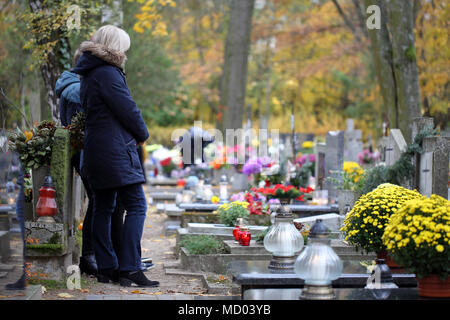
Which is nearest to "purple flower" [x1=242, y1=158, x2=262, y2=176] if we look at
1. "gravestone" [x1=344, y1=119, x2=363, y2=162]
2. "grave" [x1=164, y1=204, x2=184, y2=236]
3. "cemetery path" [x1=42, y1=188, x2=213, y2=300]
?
"grave" [x1=164, y1=204, x2=184, y2=236]

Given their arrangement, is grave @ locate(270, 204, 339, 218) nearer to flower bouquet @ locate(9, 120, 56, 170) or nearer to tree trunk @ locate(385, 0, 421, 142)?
tree trunk @ locate(385, 0, 421, 142)

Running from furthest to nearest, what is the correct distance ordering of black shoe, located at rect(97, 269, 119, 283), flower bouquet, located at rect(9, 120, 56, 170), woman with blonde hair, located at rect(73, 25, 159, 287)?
flower bouquet, located at rect(9, 120, 56, 170), black shoe, located at rect(97, 269, 119, 283), woman with blonde hair, located at rect(73, 25, 159, 287)

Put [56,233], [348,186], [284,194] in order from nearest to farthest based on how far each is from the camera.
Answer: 1. [56,233]
2. [348,186]
3. [284,194]

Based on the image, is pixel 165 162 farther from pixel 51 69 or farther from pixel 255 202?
pixel 51 69

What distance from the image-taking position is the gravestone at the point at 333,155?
12463 millimetres

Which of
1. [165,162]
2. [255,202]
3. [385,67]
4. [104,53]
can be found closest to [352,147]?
[165,162]

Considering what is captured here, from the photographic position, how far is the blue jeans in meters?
6.12

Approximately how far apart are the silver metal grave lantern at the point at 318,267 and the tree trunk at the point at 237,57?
1783cm

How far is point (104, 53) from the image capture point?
6090mm

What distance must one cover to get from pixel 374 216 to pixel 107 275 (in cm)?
242

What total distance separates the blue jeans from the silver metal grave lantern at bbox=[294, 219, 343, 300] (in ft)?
6.21
